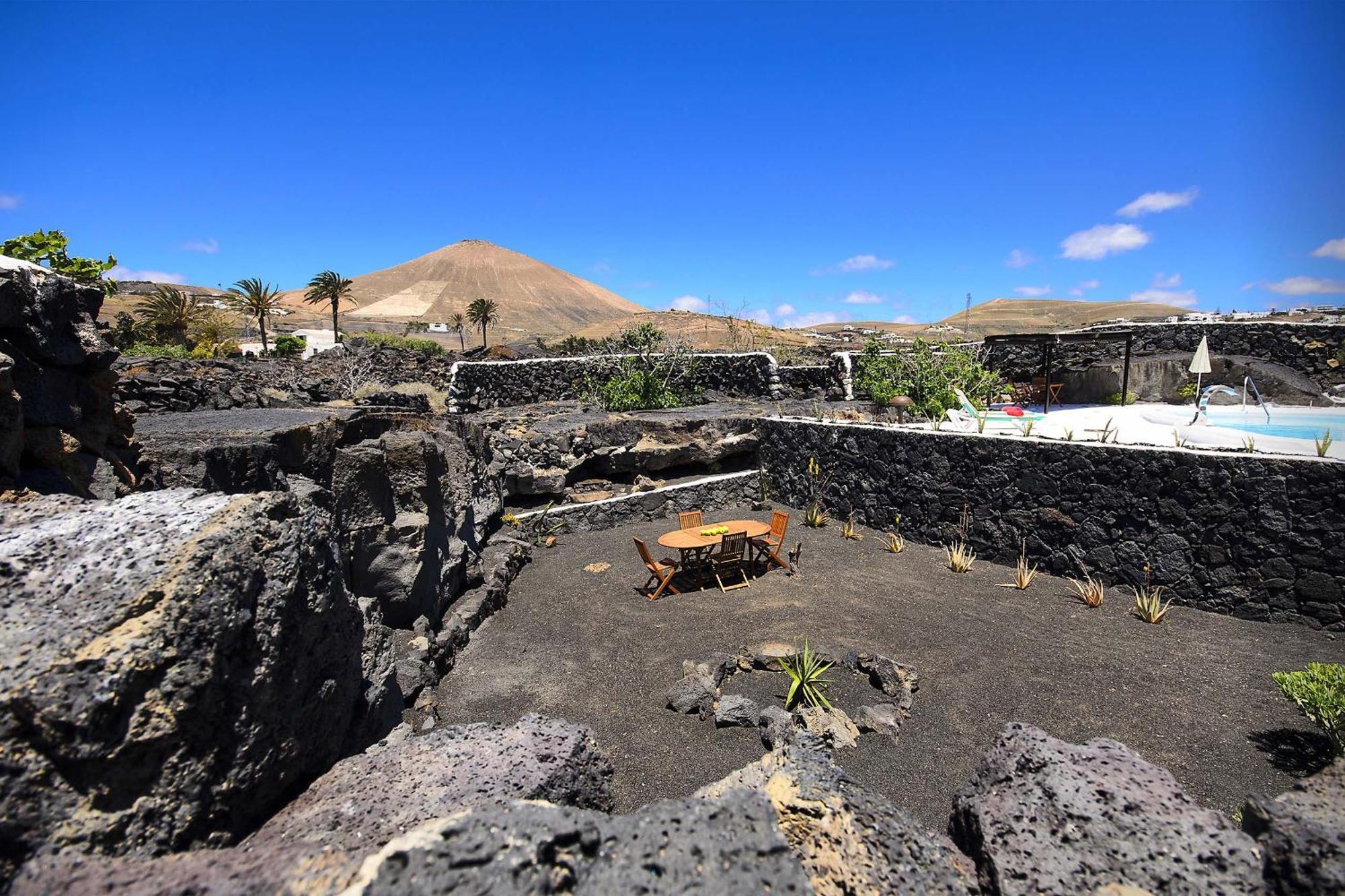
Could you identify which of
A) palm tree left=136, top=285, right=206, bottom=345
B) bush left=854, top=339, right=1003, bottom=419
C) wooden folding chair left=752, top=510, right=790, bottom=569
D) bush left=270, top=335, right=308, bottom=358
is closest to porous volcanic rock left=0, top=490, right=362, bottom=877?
wooden folding chair left=752, top=510, right=790, bottom=569

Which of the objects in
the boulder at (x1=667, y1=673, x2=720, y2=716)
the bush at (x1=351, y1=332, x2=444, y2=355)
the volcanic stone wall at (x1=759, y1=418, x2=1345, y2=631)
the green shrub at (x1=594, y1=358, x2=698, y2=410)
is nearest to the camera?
the boulder at (x1=667, y1=673, x2=720, y2=716)

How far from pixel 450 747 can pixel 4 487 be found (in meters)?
1.92

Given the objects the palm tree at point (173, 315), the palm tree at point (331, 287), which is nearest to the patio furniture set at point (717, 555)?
the palm tree at point (173, 315)

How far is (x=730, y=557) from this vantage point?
743cm

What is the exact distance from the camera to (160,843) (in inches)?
66.0

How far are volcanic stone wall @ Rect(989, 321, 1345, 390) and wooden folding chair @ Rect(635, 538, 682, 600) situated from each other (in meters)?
14.0

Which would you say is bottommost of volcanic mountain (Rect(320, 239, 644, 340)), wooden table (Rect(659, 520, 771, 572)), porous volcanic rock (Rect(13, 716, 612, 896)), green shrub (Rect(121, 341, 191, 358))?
wooden table (Rect(659, 520, 771, 572))

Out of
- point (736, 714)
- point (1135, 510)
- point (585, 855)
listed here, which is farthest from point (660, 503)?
point (585, 855)

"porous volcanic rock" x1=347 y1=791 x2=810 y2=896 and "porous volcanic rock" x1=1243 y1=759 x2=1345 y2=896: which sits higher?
"porous volcanic rock" x1=347 y1=791 x2=810 y2=896

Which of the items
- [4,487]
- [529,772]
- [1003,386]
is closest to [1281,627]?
[529,772]

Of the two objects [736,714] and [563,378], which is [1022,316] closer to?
[563,378]

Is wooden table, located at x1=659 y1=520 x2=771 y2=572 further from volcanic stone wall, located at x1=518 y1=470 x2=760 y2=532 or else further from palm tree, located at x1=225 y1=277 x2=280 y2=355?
palm tree, located at x1=225 y1=277 x2=280 y2=355

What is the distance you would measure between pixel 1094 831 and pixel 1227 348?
19.0 meters

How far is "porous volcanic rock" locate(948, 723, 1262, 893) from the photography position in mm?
1951
